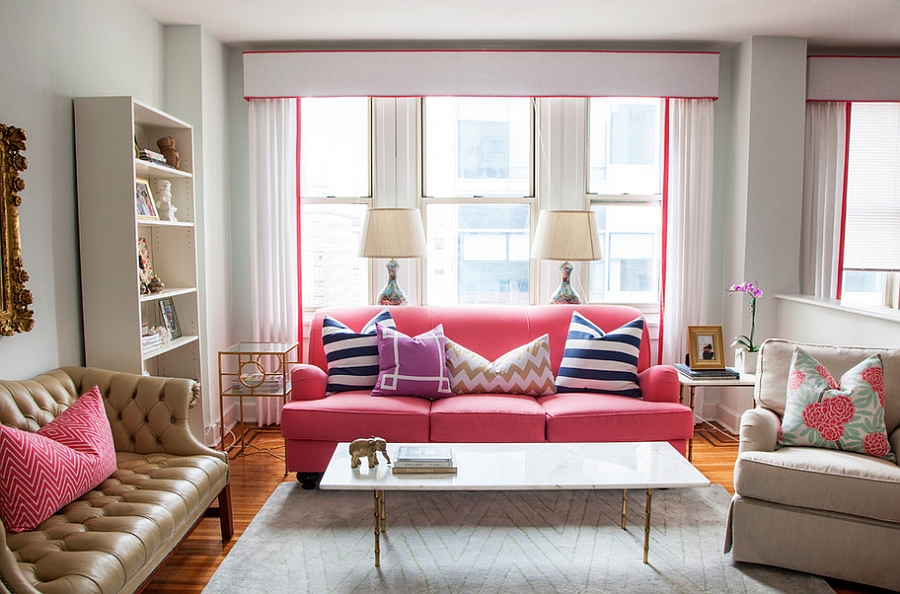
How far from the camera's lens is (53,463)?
2105 millimetres

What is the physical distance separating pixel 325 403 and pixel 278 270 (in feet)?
4.57

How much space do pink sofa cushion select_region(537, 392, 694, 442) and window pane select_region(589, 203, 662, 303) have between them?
1.34 meters

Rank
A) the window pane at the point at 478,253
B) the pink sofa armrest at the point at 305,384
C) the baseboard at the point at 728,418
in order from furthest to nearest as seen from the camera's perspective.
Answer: the window pane at the point at 478,253, the baseboard at the point at 728,418, the pink sofa armrest at the point at 305,384

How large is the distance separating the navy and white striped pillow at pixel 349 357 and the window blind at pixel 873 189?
3.28 meters

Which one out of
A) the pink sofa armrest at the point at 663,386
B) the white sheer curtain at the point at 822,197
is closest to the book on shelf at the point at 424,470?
the pink sofa armrest at the point at 663,386

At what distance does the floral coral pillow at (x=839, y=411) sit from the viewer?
2633mm

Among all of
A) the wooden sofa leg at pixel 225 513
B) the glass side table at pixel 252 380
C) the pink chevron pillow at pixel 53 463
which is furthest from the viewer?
the glass side table at pixel 252 380

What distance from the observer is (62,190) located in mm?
2848

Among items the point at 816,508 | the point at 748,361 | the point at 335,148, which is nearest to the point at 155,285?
the point at 335,148

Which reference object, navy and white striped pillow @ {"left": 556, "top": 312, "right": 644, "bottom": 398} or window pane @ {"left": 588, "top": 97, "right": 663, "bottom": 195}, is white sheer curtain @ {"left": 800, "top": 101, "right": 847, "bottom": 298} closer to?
window pane @ {"left": 588, "top": 97, "right": 663, "bottom": 195}

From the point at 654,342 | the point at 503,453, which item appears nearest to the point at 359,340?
the point at 503,453

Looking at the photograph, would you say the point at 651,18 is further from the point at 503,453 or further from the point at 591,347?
the point at 503,453

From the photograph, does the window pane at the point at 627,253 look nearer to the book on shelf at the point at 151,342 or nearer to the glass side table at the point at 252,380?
the glass side table at the point at 252,380

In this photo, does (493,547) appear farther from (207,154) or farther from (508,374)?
(207,154)
